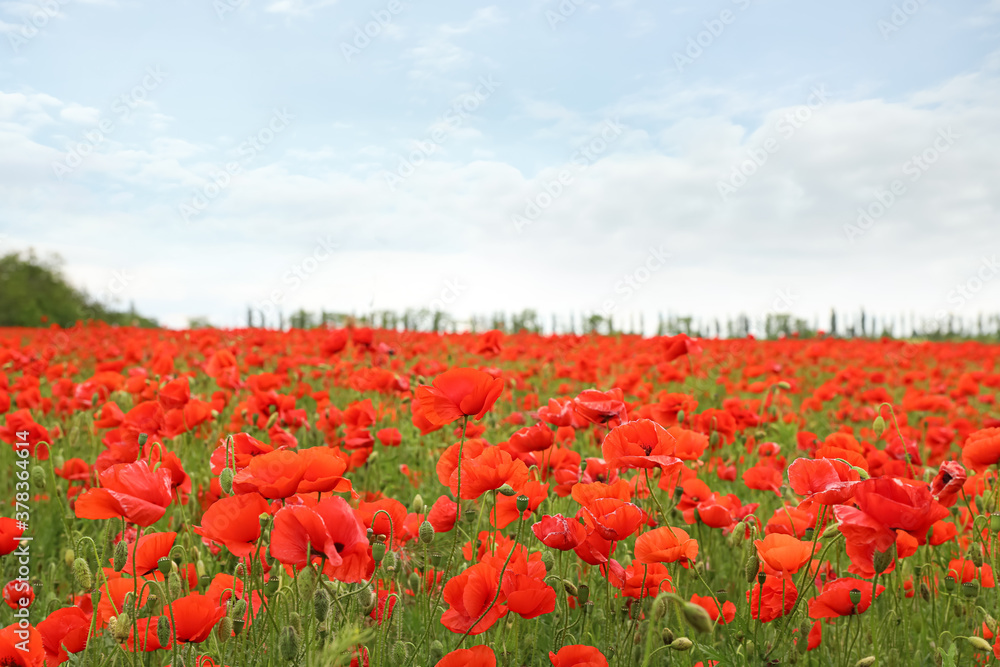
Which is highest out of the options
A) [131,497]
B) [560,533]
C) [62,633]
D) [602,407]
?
[602,407]

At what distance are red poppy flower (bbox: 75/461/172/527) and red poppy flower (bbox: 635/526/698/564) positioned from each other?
982 millimetres

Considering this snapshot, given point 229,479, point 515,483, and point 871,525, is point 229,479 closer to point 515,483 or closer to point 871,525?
point 515,483

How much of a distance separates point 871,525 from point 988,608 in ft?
5.06

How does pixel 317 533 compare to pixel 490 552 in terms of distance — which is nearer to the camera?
pixel 317 533

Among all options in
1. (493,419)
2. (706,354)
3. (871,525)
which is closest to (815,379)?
(706,354)

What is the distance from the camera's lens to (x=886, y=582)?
2.51 metres

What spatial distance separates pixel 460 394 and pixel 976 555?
173cm

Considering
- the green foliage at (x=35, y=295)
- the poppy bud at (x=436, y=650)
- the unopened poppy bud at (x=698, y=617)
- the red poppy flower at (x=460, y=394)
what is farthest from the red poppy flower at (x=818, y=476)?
the green foliage at (x=35, y=295)

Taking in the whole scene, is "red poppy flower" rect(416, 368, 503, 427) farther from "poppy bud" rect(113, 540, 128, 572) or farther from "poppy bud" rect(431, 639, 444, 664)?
"poppy bud" rect(113, 540, 128, 572)

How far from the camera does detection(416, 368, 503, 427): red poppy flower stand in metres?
1.52

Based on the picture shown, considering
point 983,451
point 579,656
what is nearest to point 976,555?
point 983,451

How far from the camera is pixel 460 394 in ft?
5.10

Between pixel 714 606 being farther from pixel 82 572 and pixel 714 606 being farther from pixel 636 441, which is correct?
pixel 82 572

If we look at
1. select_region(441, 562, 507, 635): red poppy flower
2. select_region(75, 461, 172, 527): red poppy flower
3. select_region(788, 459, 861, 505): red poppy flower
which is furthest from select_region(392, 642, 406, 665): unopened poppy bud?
select_region(788, 459, 861, 505): red poppy flower
